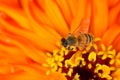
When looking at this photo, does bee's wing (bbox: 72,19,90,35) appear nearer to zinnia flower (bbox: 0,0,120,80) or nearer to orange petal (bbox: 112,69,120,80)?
zinnia flower (bbox: 0,0,120,80)

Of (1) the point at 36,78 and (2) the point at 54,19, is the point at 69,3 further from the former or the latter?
(1) the point at 36,78

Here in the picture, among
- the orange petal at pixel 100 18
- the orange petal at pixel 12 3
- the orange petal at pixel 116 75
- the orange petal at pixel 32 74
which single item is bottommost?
the orange petal at pixel 116 75

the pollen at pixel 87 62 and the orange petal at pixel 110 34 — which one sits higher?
the orange petal at pixel 110 34

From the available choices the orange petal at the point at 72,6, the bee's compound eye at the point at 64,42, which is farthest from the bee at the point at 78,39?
the orange petal at the point at 72,6

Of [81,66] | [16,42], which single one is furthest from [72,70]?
[16,42]

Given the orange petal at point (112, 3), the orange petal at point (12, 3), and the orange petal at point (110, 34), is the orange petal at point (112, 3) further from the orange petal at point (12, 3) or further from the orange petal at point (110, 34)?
the orange petal at point (12, 3)

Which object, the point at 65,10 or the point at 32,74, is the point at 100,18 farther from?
the point at 32,74

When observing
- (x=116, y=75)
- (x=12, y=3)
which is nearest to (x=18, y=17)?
(x=12, y=3)
